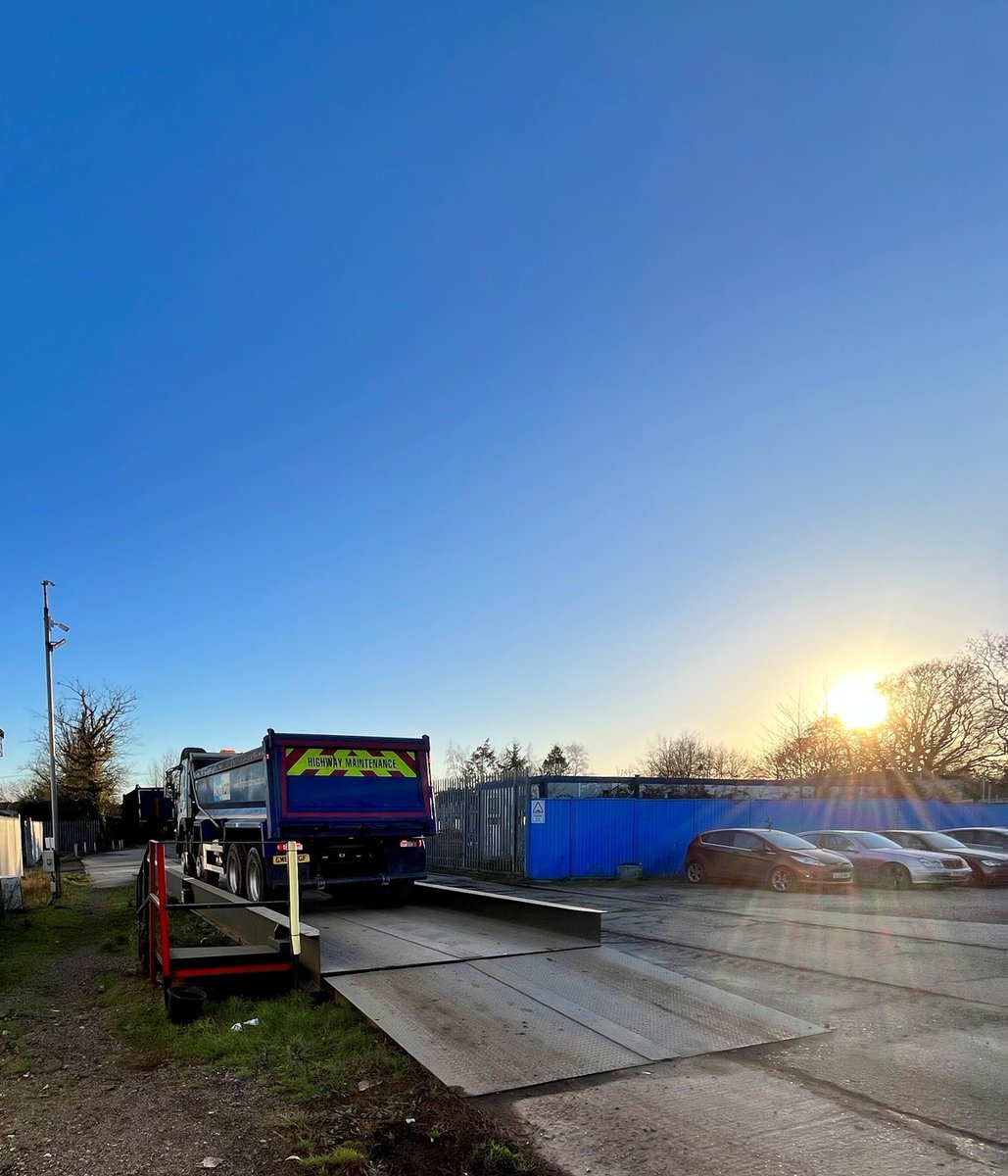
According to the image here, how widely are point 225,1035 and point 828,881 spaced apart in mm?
13869

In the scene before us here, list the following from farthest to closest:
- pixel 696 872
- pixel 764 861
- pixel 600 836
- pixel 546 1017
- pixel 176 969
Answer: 1. pixel 600 836
2. pixel 696 872
3. pixel 764 861
4. pixel 176 969
5. pixel 546 1017

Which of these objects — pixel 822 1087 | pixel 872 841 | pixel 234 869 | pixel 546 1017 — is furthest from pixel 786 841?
pixel 822 1087

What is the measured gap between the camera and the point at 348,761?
12117 millimetres

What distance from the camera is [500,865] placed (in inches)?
904

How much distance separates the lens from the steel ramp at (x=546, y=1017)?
17.8ft

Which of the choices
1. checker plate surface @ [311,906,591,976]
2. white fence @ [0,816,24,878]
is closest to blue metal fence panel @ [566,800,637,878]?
checker plate surface @ [311,906,591,976]

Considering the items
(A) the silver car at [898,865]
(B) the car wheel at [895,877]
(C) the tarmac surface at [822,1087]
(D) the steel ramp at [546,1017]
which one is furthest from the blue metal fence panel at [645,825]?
(D) the steel ramp at [546,1017]

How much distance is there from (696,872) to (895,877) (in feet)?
14.0

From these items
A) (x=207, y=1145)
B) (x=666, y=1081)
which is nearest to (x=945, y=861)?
(x=666, y=1081)

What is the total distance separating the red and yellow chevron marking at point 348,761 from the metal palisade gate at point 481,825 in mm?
9347

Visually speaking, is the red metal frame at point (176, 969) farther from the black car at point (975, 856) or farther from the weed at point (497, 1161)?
the black car at point (975, 856)

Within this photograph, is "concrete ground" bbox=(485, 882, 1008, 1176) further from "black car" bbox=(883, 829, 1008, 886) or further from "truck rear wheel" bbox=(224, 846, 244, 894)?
"black car" bbox=(883, 829, 1008, 886)

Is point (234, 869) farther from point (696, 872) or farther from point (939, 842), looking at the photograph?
point (939, 842)

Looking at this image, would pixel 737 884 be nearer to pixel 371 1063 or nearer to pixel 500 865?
pixel 500 865
